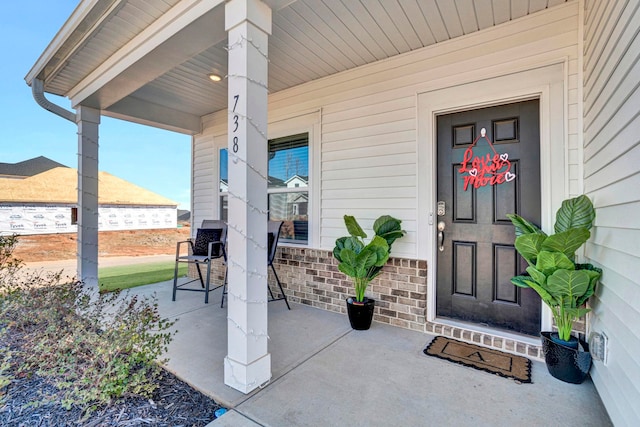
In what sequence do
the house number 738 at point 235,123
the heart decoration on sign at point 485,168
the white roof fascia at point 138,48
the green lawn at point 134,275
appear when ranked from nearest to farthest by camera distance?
the house number 738 at point 235,123 → the white roof fascia at point 138,48 → the heart decoration on sign at point 485,168 → the green lawn at point 134,275

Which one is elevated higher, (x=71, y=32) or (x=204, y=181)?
(x=71, y=32)

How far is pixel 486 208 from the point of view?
8.13 feet

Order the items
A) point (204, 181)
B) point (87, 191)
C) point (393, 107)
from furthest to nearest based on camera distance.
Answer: point (204, 181) → point (87, 191) → point (393, 107)

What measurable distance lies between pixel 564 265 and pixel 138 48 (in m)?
3.50

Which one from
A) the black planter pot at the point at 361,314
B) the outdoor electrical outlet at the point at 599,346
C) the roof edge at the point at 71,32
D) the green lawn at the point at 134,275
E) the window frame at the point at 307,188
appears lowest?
the green lawn at the point at 134,275

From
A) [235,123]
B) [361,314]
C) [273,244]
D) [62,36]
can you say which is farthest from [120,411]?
[62,36]

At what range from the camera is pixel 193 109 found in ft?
14.5

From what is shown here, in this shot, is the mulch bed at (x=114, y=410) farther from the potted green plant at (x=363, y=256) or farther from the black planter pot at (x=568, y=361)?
the black planter pot at (x=568, y=361)

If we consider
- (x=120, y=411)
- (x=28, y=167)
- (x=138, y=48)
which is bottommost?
(x=120, y=411)

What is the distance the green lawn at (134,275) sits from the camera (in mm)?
4645

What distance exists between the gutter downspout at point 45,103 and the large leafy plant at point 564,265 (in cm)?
495

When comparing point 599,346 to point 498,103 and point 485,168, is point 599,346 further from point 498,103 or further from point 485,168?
point 498,103

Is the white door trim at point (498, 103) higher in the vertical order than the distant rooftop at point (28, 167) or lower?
lower

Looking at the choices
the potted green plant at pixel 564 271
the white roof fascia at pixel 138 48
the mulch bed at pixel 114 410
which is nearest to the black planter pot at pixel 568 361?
the potted green plant at pixel 564 271
